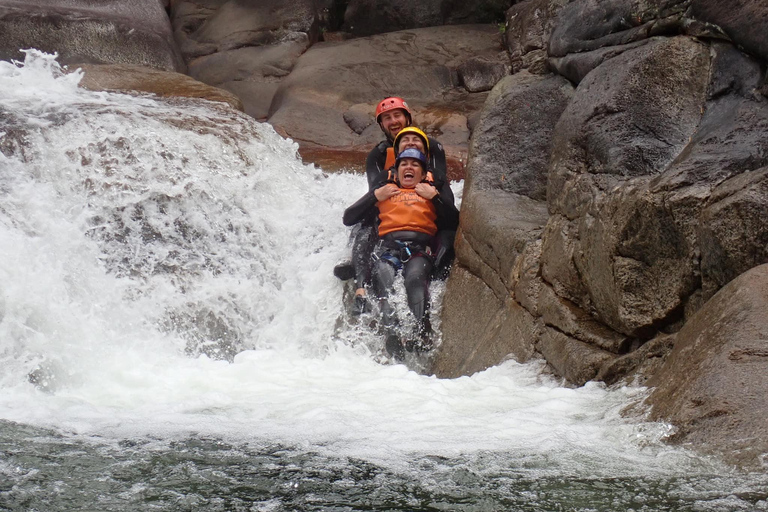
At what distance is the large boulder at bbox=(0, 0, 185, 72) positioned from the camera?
11.2 metres

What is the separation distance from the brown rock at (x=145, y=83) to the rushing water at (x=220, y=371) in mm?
416

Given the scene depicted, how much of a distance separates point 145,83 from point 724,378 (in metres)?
8.44

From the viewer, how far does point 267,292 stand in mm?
6727

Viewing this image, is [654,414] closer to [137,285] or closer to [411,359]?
[411,359]

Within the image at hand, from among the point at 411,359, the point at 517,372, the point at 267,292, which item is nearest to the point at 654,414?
the point at 517,372

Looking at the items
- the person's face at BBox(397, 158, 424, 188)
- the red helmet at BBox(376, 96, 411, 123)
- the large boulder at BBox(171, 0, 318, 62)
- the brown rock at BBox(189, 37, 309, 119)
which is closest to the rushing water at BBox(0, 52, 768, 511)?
the person's face at BBox(397, 158, 424, 188)

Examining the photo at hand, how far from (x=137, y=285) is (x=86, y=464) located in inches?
138

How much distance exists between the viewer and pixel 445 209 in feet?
21.2

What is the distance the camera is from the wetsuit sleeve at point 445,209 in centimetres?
644

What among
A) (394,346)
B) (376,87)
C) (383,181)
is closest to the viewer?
(394,346)

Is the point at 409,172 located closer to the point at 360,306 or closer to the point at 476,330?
the point at 360,306

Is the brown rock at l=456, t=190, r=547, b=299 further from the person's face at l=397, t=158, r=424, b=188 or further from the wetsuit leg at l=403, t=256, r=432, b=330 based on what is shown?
the person's face at l=397, t=158, r=424, b=188

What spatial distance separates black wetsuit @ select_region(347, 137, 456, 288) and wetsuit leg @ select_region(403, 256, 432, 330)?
20 centimetres

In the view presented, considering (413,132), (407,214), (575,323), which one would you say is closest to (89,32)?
(413,132)
